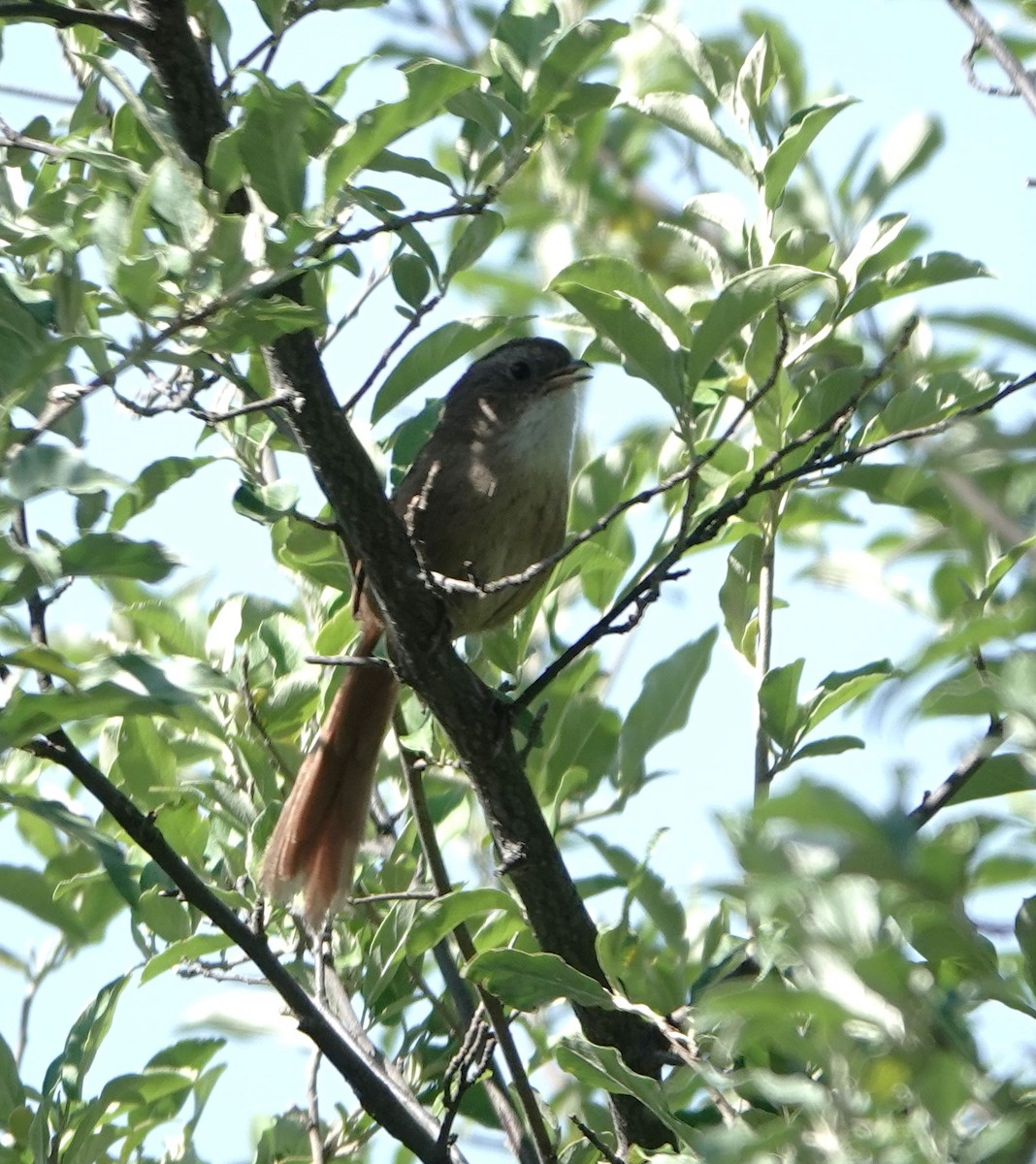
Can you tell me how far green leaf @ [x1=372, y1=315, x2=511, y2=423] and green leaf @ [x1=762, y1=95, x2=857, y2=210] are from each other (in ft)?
1.98

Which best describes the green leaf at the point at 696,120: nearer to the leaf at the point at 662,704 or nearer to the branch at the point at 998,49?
the branch at the point at 998,49

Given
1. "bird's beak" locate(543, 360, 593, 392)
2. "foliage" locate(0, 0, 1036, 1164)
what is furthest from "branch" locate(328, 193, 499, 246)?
"bird's beak" locate(543, 360, 593, 392)

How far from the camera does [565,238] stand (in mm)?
4164

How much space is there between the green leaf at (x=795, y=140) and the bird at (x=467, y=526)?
110 centimetres

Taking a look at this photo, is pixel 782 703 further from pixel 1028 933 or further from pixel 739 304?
pixel 1028 933

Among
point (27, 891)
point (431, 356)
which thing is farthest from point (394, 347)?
point (27, 891)

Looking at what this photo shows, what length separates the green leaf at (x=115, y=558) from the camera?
212cm

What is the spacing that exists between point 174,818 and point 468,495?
63.8 inches

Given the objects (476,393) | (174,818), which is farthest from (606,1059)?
(476,393)

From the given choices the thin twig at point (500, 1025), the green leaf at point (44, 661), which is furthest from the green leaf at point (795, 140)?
the green leaf at point (44, 661)

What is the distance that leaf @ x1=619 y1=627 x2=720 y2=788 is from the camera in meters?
3.57

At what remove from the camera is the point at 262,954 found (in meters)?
2.94

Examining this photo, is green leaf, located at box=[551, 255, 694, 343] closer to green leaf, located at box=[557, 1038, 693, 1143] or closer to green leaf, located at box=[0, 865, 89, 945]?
green leaf, located at box=[557, 1038, 693, 1143]

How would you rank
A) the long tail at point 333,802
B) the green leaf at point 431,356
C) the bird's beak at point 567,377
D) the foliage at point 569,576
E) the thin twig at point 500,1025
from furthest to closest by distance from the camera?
the bird's beak at point 567,377, the long tail at point 333,802, the green leaf at point 431,356, the thin twig at point 500,1025, the foliage at point 569,576
